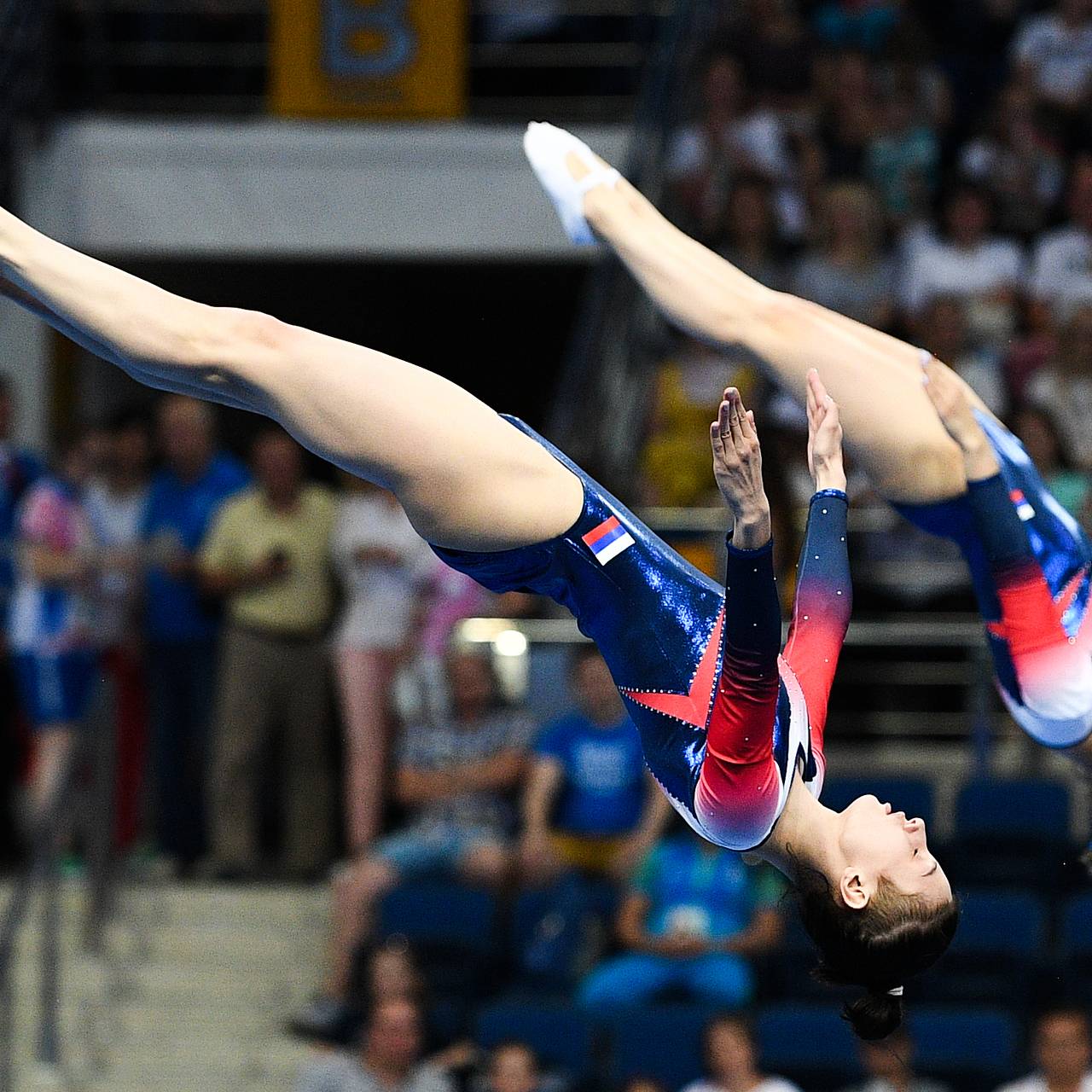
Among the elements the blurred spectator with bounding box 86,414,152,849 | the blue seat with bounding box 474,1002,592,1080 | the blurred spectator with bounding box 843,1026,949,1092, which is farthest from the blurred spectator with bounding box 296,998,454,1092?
the blurred spectator with bounding box 86,414,152,849

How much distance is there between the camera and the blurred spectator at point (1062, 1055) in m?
5.04

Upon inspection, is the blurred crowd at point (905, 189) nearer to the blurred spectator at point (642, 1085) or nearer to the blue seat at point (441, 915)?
the blue seat at point (441, 915)

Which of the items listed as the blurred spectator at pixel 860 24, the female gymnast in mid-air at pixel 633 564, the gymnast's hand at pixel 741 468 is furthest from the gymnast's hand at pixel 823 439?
the blurred spectator at pixel 860 24

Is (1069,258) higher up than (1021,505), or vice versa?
(1069,258)

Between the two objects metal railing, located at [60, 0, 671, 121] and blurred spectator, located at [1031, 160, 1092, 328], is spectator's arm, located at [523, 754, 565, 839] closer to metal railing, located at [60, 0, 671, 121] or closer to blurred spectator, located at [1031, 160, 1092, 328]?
blurred spectator, located at [1031, 160, 1092, 328]

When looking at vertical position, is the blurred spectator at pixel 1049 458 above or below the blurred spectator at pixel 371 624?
above

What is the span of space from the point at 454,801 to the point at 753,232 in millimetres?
2271

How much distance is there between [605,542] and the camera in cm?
345

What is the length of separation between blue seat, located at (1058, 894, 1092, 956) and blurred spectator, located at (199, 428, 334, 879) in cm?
244

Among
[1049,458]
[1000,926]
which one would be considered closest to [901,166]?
[1049,458]

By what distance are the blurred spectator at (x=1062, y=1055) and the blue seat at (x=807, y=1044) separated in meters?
0.44

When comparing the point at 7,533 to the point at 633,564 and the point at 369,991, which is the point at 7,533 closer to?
the point at 369,991

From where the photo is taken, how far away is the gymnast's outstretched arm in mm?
3189

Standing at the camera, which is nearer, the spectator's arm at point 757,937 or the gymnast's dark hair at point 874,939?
the gymnast's dark hair at point 874,939
